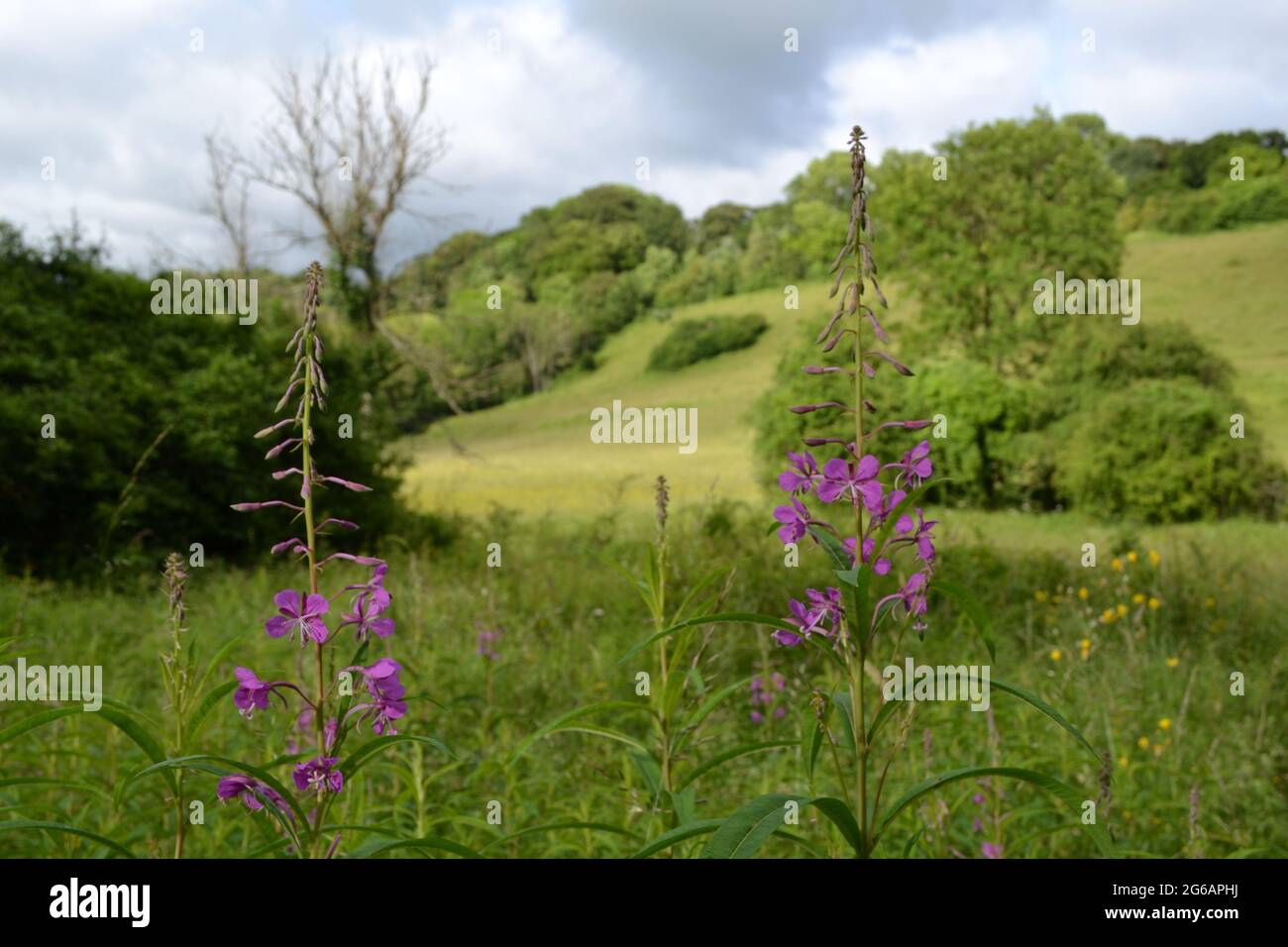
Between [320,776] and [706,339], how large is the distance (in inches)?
1481

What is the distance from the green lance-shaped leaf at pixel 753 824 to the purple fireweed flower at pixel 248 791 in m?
0.61

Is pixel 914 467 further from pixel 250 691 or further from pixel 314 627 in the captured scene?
pixel 250 691

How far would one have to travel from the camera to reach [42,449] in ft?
28.2

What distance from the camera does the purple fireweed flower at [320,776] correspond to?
1.31 metres

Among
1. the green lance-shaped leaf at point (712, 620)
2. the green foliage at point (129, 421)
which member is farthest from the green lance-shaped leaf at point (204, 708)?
the green foliage at point (129, 421)

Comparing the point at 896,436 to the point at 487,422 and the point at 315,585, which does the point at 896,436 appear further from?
the point at 487,422

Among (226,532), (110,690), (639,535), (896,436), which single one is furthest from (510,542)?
(896,436)

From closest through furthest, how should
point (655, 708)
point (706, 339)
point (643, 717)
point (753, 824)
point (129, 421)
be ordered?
1. point (753, 824)
2. point (655, 708)
3. point (643, 717)
4. point (129, 421)
5. point (706, 339)

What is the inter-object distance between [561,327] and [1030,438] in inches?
980

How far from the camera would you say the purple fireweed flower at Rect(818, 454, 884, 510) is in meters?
1.34

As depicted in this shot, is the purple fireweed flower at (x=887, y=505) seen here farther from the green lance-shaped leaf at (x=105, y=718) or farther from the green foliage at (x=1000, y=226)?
the green foliage at (x=1000, y=226)

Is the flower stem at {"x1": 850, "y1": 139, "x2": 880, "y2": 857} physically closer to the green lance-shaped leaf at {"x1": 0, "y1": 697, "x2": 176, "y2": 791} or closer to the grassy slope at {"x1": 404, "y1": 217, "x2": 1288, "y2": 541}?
the green lance-shaped leaf at {"x1": 0, "y1": 697, "x2": 176, "y2": 791}

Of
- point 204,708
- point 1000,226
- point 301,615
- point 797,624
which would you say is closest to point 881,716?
point 797,624

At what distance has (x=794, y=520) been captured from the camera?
1.48m
